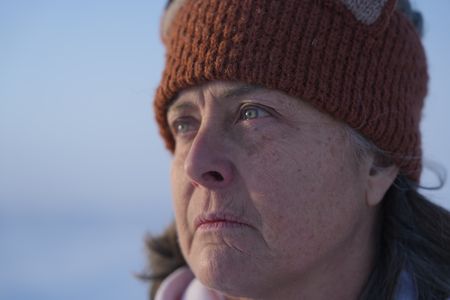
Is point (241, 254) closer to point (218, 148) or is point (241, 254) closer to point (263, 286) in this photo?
point (263, 286)

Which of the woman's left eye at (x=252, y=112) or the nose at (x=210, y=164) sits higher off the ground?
the woman's left eye at (x=252, y=112)

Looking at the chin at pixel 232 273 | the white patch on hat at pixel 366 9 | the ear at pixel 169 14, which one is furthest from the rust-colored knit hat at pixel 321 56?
the chin at pixel 232 273

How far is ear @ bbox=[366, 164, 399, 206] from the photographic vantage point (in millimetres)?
1897

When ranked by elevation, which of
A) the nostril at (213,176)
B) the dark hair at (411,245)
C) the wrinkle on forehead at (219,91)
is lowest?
the dark hair at (411,245)

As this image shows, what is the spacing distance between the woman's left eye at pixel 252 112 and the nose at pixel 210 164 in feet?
0.37

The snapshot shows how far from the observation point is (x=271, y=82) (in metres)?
1.71

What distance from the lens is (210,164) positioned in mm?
1681

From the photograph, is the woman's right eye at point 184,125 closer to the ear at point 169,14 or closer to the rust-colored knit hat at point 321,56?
the rust-colored knit hat at point 321,56

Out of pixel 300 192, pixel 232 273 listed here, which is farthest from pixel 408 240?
pixel 232 273

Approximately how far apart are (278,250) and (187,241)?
0.34 meters

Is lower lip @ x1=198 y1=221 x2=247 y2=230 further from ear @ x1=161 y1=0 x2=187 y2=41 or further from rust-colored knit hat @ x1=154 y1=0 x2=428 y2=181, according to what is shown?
ear @ x1=161 y1=0 x2=187 y2=41

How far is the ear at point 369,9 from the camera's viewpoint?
1.78 metres

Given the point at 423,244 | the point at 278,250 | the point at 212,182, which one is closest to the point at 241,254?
the point at 278,250

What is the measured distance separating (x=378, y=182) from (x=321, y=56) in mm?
492
